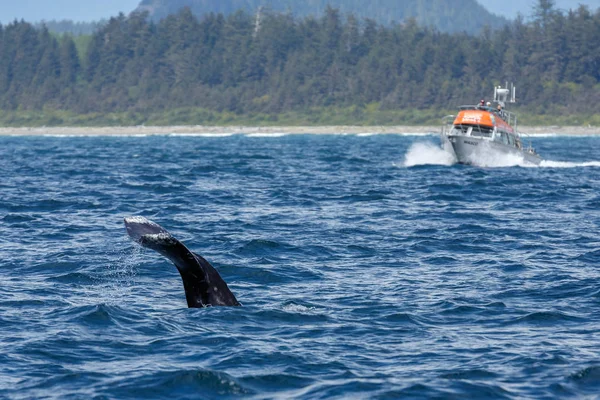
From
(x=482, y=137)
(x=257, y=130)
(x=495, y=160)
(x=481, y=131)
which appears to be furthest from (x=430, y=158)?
(x=257, y=130)

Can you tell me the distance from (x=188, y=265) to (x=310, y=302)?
3040 mm

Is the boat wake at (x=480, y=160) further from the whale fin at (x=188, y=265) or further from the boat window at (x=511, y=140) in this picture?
the whale fin at (x=188, y=265)

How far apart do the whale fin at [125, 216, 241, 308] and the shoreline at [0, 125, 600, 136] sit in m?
149

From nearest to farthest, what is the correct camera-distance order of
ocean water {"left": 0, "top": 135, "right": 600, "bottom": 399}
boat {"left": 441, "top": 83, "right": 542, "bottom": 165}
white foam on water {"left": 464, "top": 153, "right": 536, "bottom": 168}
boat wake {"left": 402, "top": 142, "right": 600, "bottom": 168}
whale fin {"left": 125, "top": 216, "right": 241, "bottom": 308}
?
ocean water {"left": 0, "top": 135, "right": 600, "bottom": 399} < whale fin {"left": 125, "top": 216, "right": 241, "bottom": 308} < boat {"left": 441, "top": 83, "right": 542, "bottom": 165} < white foam on water {"left": 464, "top": 153, "right": 536, "bottom": 168} < boat wake {"left": 402, "top": 142, "right": 600, "bottom": 168}

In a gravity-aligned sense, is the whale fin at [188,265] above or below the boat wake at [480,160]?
above

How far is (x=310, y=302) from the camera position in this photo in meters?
15.7

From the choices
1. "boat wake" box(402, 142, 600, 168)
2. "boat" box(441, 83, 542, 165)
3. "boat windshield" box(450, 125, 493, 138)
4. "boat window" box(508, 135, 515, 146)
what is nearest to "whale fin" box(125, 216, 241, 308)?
"boat" box(441, 83, 542, 165)

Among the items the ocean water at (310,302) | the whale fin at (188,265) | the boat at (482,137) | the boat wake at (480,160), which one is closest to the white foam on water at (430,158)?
the boat wake at (480,160)

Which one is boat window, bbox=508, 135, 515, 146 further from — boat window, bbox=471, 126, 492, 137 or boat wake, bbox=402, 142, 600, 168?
boat window, bbox=471, 126, 492, 137

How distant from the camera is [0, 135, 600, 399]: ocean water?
11.4 m

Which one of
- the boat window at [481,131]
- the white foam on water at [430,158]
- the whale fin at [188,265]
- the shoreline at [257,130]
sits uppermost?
the boat window at [481,131]

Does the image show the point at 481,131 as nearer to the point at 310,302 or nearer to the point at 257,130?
the point at 310,302

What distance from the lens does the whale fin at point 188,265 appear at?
39.7 ft

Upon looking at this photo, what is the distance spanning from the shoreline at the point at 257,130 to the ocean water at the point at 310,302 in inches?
5278
